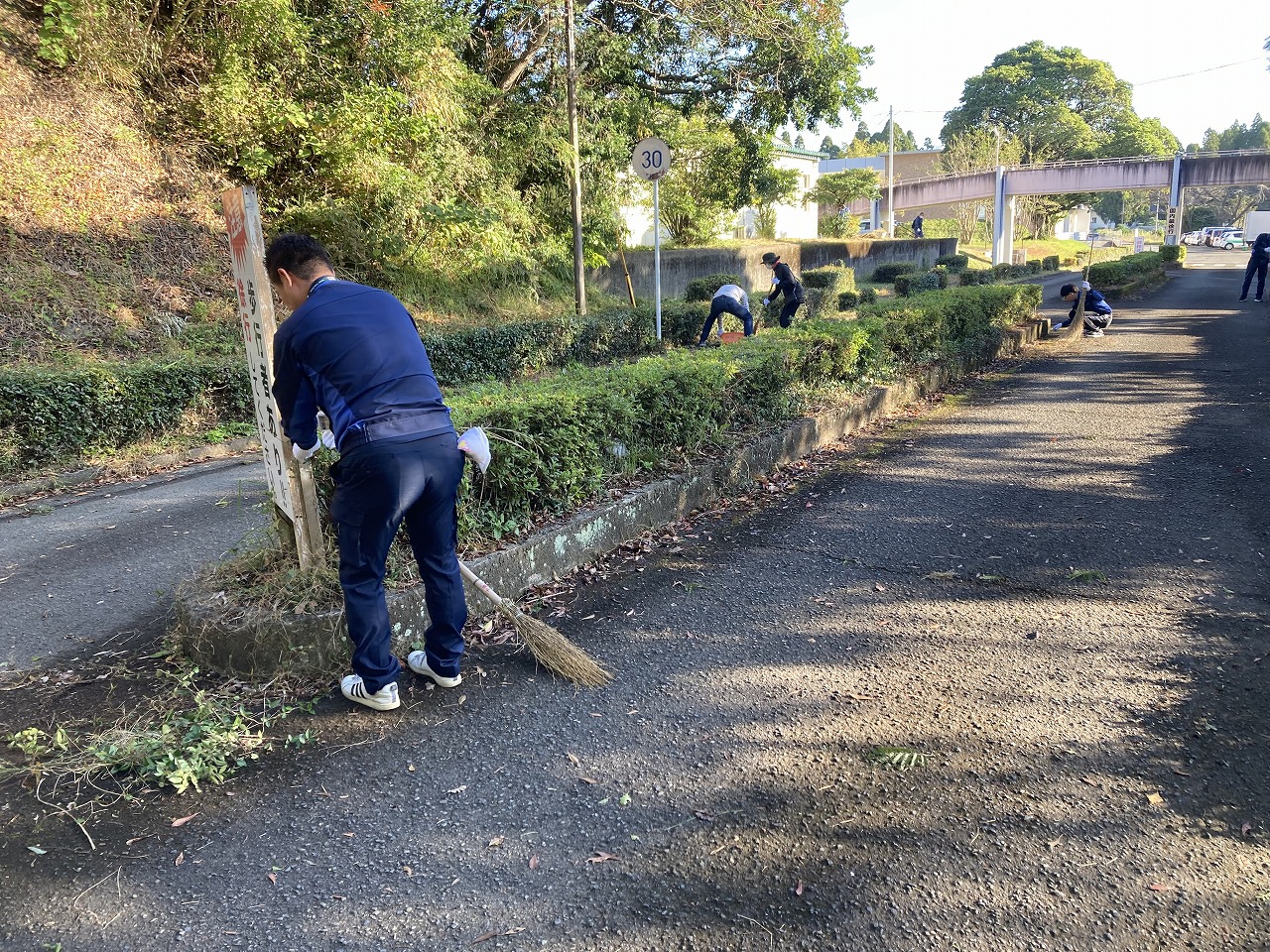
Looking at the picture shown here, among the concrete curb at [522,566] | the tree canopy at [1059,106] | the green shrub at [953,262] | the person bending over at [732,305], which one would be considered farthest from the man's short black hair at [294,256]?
the tree canopy at [1059,106]

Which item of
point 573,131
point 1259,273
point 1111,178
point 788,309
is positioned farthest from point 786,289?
point 1111,178

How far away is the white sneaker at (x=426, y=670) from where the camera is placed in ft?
11.5

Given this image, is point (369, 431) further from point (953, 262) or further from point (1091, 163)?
point (1091, 163)

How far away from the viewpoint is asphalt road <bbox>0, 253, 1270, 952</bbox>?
2.30 metres

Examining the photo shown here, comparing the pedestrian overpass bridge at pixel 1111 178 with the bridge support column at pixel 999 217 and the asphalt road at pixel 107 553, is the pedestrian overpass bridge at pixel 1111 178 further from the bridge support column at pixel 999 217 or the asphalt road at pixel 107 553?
the asphalt road at pixel 107 553

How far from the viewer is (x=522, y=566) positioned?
4.34 m

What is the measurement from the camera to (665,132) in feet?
73.9

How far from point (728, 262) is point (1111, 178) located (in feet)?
106

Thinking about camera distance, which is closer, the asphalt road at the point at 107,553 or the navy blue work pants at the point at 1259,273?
the asphalt road at the point at 107,553

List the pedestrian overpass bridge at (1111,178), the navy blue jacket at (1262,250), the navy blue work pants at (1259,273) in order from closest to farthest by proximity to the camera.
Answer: the navy blue jacket at (1262,250) → the navy blue work pants at (1259,273) → the pedestrian overpass bridge at (1111,178)

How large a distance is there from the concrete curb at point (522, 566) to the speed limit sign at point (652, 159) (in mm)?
4443

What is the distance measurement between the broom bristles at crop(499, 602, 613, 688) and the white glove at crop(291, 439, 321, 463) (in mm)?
1066

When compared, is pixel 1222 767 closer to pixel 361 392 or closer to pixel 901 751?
pixel 901 751

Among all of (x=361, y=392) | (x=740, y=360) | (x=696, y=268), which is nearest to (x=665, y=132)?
(x=696, y=268)
